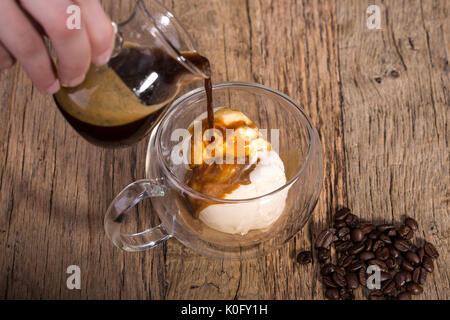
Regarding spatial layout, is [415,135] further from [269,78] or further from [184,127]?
[184,127]

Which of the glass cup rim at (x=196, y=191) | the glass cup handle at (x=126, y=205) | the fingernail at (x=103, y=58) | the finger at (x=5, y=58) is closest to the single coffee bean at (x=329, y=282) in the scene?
the glass cup rim at (x=196, y=191)

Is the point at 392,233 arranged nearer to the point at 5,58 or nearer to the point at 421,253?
the point at 421,253

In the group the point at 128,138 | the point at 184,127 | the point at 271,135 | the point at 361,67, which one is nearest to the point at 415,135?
the point at 361,67

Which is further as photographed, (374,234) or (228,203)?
(374,234)

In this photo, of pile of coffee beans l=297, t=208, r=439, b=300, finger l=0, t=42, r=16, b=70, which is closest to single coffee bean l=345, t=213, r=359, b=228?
pile of coffee beans l=297, t=208, r=439, b=300

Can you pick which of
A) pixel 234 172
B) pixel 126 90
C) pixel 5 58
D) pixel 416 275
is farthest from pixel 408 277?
pixel 5 58

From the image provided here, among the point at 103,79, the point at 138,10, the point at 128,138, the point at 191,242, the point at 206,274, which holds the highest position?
the point at 138,10

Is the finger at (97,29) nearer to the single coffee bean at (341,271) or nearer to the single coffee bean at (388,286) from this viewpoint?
the single coffee bean at (341,271)

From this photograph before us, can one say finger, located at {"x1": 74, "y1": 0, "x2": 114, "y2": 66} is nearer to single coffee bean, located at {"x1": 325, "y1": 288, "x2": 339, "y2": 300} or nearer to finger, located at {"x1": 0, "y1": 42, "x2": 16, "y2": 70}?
→ finger, located at {"x1": 0, "y1": 42, "x2": 16, "y2": 70}
